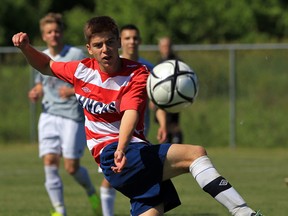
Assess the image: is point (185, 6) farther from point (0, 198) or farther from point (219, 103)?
point (0, 198)

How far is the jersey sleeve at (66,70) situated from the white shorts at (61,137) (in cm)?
318

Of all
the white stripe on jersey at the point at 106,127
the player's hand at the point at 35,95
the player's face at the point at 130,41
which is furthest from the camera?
the player's hand at the point at 35,95

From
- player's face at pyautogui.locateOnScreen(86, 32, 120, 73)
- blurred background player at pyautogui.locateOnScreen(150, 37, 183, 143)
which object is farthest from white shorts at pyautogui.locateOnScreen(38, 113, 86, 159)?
blurred background player at pyautogui.locateOnScreen(150, 37, 183, 143)

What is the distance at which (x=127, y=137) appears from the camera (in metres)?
6.27

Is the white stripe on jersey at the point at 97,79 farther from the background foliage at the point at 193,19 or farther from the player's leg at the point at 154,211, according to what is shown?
the background foliage at the point at 193,19

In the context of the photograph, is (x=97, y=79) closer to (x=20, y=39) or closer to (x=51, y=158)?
(x=20, y=39)

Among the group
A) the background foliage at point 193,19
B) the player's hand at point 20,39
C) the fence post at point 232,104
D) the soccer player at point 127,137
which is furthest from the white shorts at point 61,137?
the background foliage at point 193,19

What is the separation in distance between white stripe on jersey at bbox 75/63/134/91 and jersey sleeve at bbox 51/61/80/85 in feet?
0.16

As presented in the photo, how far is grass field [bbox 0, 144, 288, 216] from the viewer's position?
10.8 metres

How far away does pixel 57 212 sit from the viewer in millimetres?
9531

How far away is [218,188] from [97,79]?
1.21 m

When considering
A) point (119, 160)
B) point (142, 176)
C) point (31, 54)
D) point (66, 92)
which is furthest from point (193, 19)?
point (119, 160)

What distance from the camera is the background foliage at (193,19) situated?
101ft

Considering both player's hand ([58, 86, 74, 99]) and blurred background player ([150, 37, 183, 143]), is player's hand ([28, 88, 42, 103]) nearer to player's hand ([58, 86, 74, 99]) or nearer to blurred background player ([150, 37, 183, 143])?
player's hand ([58, 86, 74, 99])
